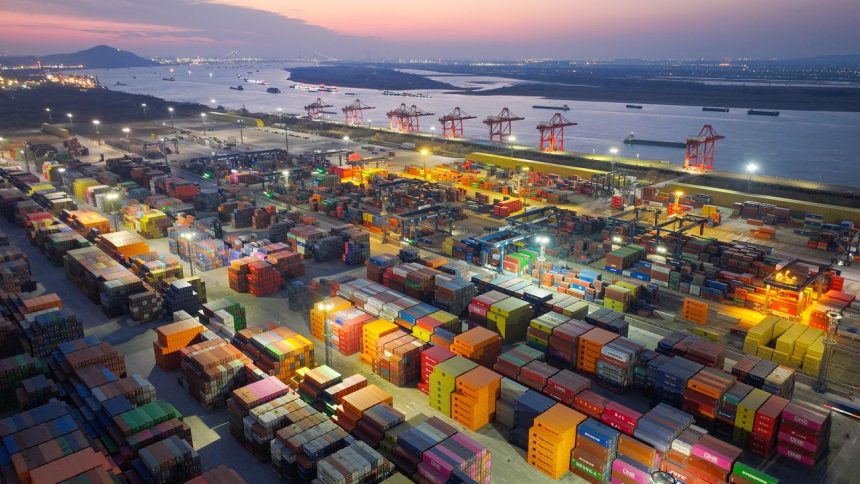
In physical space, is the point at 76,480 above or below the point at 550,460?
above

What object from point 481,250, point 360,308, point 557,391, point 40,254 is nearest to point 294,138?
point 40,254

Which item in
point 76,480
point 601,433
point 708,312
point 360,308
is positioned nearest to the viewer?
point 76,480

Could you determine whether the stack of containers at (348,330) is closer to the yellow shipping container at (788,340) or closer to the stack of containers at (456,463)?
the stack of containers at (456,463)

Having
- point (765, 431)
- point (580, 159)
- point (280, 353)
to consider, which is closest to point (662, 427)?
point (765, 431)

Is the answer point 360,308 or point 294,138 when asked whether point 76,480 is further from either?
point 294,138

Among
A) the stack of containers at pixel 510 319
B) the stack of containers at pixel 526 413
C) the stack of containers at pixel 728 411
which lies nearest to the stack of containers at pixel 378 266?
the stack of containers at pixel 510 319

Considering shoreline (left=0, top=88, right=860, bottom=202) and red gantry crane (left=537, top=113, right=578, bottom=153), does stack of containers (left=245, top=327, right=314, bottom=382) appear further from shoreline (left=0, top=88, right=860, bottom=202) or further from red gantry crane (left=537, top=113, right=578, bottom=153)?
red gantry crane (left=537, top=113, right=578, bottom=153)
